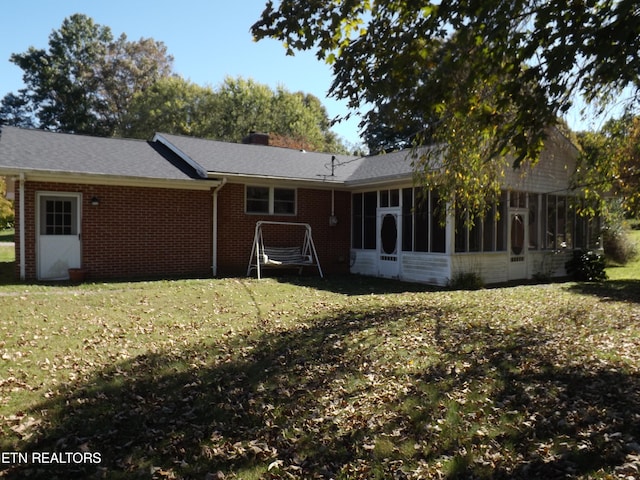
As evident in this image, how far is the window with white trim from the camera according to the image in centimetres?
1494

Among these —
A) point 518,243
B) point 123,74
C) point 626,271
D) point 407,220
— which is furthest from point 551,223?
point 123,74

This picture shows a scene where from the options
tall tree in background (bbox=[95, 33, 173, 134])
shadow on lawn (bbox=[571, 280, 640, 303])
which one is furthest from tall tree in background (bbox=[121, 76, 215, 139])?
shadow on lawn (bbox=[571, 280, 640, 303])

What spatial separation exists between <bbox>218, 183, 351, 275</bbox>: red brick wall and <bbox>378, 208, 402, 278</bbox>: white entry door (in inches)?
65.1

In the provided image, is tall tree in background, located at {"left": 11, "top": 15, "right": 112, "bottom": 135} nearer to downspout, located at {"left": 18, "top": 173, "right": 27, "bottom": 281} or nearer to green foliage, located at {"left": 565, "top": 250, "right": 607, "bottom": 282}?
downspout, located at {"left": 18, "top": 173, "right": 27, "bottom": 281}

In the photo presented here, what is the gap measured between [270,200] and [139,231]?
4.08 m

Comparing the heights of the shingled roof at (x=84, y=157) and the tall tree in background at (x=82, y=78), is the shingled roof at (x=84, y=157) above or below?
below

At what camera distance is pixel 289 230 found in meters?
15.6

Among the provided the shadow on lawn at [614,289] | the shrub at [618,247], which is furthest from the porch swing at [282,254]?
the shrub at [618,247]

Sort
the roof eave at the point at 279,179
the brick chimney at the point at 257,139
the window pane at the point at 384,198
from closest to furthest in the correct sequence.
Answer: the roof eave at the point at 279,179
the window pane at the point at 384,198
the brick chimney at the point at 257,139

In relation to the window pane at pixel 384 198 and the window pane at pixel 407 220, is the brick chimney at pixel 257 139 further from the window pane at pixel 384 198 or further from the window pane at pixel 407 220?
the window pane at pixel 407 220

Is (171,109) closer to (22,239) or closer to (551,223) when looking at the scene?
(22,239)

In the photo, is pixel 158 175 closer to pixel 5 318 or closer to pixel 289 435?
pixel 5 318

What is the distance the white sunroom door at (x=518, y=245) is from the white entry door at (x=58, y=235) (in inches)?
488

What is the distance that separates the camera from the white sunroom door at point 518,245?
49.0 ft
